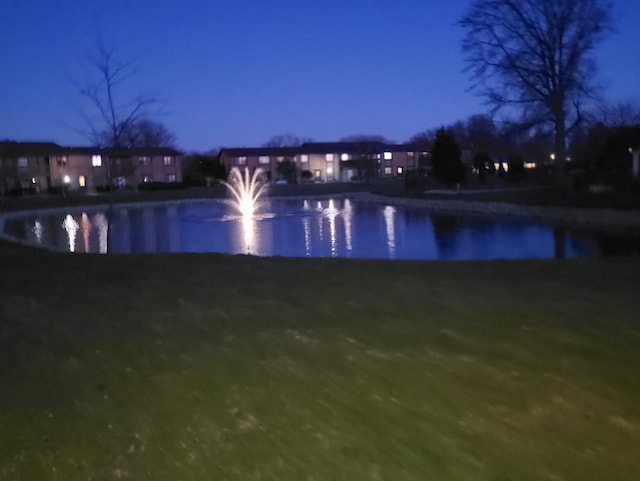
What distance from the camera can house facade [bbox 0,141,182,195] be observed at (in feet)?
247

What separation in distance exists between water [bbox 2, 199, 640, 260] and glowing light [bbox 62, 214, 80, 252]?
0.04 m

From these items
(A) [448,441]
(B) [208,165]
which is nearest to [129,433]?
(A) [448,441]

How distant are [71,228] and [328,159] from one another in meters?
76.2

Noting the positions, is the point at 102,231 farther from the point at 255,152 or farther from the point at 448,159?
the point at 255,152

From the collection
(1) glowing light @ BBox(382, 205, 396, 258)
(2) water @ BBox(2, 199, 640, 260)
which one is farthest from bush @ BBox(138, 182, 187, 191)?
(1) glowing light @ BBox(382, 205, 396, 258)

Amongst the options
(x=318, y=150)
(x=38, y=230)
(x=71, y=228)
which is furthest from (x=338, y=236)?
(x=318, y=150)

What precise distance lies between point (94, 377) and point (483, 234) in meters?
21.2

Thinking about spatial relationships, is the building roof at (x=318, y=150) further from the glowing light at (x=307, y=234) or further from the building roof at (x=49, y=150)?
the glowing light at (x=307, y=234)

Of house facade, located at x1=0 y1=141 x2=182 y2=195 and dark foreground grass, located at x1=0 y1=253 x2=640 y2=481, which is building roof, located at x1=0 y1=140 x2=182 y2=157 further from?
dark foreground grass, located at x1=0 y1=253 x2=640 y2=481

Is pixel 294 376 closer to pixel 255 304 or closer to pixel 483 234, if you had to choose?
pixel 255 304

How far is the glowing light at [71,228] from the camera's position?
26.4 metres

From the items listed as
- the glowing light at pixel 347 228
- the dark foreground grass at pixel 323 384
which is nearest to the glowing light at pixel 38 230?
the glowing light at pixel 347 228

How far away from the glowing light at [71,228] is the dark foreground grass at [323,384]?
1737cm

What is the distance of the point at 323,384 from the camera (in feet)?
18.5
